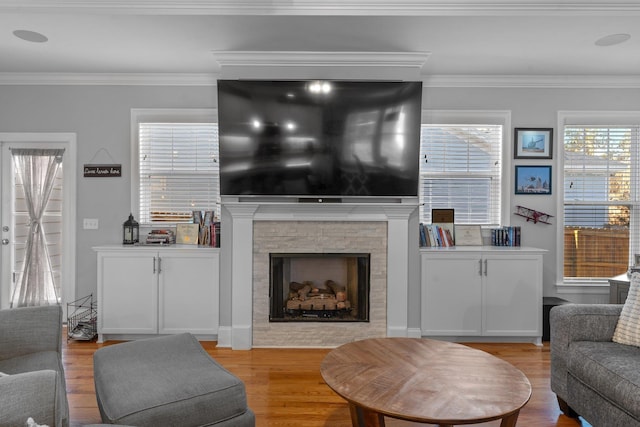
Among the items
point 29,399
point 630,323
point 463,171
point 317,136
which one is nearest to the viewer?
point 29,399

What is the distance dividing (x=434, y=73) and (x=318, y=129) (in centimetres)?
140

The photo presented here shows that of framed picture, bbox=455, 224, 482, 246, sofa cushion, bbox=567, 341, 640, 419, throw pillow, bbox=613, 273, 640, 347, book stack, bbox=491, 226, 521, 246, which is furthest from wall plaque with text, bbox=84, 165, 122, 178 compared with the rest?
throw pillow, bbox=613, 273, 640, 347

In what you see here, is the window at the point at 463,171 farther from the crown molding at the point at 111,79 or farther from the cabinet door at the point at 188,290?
the crown molding at the point at 111,79

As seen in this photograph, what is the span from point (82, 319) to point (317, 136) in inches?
114

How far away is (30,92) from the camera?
13.1 ft

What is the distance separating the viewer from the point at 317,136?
341 cm

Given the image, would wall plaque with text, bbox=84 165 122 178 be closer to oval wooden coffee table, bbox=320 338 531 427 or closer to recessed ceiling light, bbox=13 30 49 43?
recessed ceiling light, bbox=13 30 49 43

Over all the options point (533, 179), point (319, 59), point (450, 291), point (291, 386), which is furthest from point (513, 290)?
point (319, 59)

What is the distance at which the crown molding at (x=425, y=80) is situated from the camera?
155 inches

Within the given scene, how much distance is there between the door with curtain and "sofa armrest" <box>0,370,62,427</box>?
3.30 meters

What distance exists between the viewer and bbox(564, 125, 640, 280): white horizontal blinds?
404 cm

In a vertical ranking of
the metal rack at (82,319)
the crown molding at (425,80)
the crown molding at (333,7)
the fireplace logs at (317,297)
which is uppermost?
the crown molding at (333,7)

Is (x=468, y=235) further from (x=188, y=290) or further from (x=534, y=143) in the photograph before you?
(x=188, y=290)

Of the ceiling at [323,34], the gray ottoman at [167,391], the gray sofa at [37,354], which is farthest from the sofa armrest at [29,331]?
the ceiling at [323,34]
